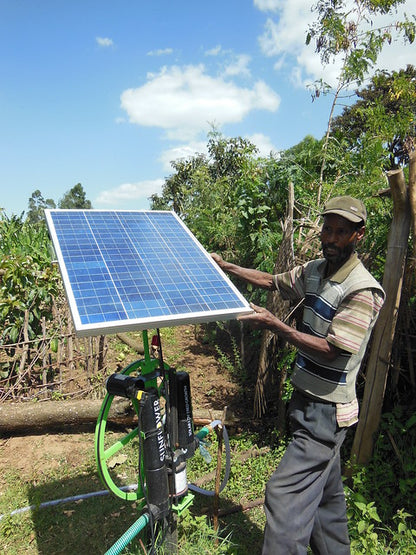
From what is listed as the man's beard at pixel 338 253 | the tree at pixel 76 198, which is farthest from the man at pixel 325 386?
the tree at pixel 76 198

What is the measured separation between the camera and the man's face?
96.9 inches

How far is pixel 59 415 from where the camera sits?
185 inches

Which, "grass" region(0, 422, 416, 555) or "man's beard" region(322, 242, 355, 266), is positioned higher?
"man's beard" region(322, 242, 355, 266)

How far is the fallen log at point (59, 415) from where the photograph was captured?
465 cm

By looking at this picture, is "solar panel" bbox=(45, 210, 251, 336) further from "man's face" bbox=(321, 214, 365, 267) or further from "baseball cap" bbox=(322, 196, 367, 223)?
"baseball cap" bbox=(322, 196, 367, 223)

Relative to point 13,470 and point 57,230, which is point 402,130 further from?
point 13,470

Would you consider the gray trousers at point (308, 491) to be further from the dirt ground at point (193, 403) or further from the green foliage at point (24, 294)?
the green foliage at point (24, 294)

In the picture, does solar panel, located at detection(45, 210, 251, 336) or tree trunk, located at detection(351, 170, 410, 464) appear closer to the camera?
solar panel, located at detection(45, 210, 251, 336)

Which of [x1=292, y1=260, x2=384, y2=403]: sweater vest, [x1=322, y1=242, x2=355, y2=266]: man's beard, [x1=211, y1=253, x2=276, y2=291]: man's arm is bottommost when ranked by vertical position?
[x1=292, y1=260, x2=384, y2=403]: sweater vest

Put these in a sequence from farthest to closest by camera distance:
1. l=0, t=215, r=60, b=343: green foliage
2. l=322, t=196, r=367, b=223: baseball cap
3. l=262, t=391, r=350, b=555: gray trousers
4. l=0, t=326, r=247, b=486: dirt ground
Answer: l=0, t=215, r=60, b=343: green foliage, l=0, t=326, r=247, b=486: dirt ground, l=322, t=196, r=367, b=223: baseball cap, l=262, t=391, r=350, b=555: gray trousers

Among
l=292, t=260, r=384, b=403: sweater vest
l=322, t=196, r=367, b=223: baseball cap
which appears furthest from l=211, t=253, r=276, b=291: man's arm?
l=322, t=196, r=367, b=223: baseball cap

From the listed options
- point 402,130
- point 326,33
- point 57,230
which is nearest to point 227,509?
point 57,230

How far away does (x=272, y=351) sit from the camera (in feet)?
14.8

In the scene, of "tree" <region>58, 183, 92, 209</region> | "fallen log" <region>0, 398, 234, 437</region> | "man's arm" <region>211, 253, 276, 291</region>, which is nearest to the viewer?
"man's arm" <region>211, 253, 276, 291</region>
